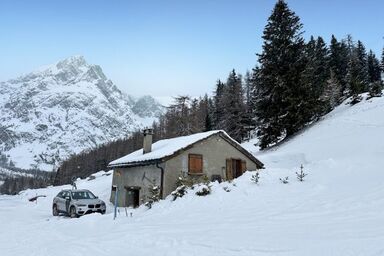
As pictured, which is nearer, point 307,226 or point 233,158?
point 307,226

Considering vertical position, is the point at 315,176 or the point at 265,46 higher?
the point at 265,46

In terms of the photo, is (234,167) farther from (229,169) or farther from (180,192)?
(180,192)

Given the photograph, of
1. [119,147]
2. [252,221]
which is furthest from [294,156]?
[119,147]

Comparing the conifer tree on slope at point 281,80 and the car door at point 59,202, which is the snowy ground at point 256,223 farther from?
the conifer tree on slope at point 281,80

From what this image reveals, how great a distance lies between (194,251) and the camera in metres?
9.59

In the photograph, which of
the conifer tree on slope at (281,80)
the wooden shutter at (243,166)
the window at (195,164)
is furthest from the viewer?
the conifer tree on slope at (281,80)

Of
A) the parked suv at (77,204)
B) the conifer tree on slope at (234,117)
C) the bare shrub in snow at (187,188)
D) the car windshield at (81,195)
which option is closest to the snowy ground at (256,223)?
the bare shrub in snow at (187,188)

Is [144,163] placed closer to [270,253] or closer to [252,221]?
[252,221]

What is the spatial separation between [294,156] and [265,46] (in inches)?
551

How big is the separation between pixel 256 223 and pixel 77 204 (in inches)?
512

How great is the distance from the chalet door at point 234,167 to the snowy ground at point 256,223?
4.56 m

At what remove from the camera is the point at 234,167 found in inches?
1102

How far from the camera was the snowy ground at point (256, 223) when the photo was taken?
966 centimetres

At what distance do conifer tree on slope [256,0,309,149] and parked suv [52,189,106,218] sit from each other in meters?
18.8
